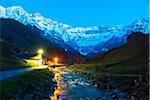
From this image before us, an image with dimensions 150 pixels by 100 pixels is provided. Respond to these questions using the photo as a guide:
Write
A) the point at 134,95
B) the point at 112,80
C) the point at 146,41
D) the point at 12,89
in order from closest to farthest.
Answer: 1. the point at 12,89
2. the point at 134,95
3. the point at 112,80
4. the point at 146,41

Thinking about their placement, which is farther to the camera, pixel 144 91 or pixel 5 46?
pixel 5 46

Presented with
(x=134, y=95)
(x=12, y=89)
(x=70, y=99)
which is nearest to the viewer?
(x=12, y=89)

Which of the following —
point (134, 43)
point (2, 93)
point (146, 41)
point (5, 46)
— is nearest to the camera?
point (2, 93)

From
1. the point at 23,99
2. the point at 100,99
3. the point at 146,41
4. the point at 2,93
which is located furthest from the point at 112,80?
the point at 146,41

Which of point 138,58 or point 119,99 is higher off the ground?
point 138,58

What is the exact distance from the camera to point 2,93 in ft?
95.3

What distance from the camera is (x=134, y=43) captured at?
13288cm

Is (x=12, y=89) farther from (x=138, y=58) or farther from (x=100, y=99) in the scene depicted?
(x=138, y=58)

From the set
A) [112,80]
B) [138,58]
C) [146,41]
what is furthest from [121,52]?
[112,80]

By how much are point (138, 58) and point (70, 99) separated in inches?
2680

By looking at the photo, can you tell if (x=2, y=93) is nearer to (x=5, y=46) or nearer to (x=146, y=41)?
(x=5, y=46)

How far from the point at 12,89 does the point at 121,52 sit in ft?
354

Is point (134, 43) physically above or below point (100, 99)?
above

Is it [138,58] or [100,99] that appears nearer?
[100,99]
